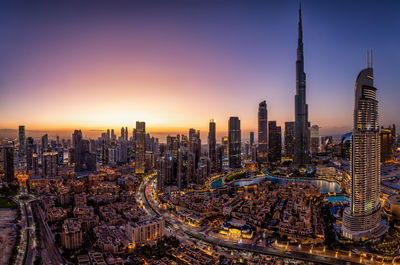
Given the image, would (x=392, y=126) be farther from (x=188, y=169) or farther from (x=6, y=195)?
(x=6, y=195)

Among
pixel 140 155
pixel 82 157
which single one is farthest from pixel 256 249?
pixel 82 157

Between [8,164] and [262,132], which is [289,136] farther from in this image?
[8,164]

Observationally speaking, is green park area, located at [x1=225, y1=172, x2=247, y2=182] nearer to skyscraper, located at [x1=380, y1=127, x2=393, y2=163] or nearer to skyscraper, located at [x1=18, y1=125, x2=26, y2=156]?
skyscraper, located at [x1=380, y1=127, x2=393, y2=163]

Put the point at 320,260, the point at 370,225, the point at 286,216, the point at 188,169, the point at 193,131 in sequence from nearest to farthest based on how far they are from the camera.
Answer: the point at 320,260
the point at 370,225
the point at 286,216
the point at 188,169
the point at 193,131

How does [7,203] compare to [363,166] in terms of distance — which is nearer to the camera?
[363,166]

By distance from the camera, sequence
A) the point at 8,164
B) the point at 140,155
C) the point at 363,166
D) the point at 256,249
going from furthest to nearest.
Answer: the point at 140,155 → the point at 8,164 → the point at 363,166 → the point at 256,249

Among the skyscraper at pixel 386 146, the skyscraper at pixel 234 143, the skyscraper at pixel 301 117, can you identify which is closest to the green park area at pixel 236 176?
the skyscraper at pixel 234 143

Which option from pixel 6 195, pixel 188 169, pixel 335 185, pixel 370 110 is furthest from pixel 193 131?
pixel 370 110
